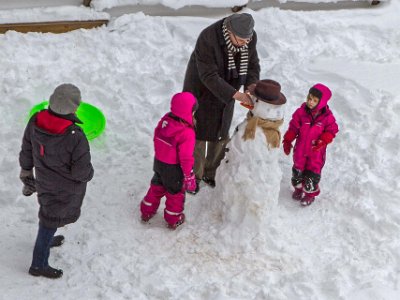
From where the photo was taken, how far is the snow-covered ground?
14.3 feet

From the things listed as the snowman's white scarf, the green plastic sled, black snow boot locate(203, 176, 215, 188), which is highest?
the snowman's white scarf

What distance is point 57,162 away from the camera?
3826mm

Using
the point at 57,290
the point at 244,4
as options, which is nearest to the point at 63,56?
the point at 244,4

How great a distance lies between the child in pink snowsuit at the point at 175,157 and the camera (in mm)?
4430

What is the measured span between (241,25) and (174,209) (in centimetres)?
170

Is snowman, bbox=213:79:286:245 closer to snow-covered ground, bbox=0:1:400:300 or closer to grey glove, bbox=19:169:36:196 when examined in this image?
snow-covered ground, bbox=0:1:400:300

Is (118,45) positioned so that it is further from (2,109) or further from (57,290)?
(57,290)

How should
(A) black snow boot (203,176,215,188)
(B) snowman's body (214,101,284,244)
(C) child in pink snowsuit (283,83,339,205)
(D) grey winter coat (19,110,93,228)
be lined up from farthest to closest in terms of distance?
(A) black snow boot (203,176,215,188) → (C) child in pink snowsuit (283,83,339,205) → (B) snowman's body (214,101,284,244) → (D) grey winter coat (19,110,93,228)

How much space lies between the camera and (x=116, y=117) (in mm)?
6363

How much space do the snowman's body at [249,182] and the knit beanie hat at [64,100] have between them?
4.95 feet

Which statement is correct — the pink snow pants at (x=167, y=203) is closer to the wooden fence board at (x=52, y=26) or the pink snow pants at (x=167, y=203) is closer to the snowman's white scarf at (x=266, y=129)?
the snowman's white scarf at (x=266, y=129)

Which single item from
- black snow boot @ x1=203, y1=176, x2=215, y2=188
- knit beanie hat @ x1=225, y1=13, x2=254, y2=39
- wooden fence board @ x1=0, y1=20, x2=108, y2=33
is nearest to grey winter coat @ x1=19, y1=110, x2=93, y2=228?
knit beanie hat @ x1=225, y1=13, x2=254, y2=39

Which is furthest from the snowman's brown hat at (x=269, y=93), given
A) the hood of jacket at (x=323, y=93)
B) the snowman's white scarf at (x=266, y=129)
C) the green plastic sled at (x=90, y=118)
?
the green plastic sled at (x=90, y=118)

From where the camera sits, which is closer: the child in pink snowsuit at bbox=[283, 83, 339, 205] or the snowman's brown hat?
the snowman's brown hat
